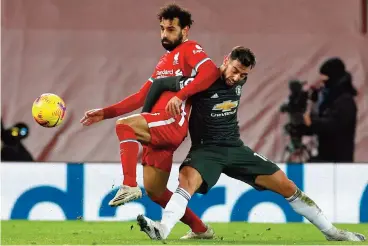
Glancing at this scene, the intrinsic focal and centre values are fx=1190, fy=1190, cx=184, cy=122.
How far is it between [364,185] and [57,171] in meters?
3.04

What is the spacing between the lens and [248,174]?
28.9 feet

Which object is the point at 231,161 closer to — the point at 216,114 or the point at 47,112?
the point at 216,114

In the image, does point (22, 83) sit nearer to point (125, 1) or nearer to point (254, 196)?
point (125, 1)

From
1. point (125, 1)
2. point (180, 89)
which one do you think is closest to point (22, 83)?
point (125, 1)

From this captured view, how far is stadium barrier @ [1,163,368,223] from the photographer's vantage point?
11.7 m

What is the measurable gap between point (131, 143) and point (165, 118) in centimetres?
35

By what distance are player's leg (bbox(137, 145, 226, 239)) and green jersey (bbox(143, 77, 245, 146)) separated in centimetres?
13

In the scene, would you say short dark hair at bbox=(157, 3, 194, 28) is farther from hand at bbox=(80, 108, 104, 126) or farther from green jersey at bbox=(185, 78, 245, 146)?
hand at bbox=(80, 108, 104, 126)

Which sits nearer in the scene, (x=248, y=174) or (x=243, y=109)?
(x=248, y=174)

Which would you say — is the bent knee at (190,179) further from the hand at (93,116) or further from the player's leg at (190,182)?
the hand at (93,116)

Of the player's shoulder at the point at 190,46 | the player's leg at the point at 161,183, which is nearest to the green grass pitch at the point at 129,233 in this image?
the player's leg at the point at 161,183

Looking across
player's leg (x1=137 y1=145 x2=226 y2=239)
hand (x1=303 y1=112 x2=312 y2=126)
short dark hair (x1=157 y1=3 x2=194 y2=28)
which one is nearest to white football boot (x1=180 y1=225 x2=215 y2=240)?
player's leg (x1=137 y1=145 x2=226 y2=239)

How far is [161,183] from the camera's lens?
9.11m

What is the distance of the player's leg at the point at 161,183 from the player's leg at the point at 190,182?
30 cm
